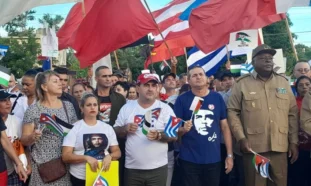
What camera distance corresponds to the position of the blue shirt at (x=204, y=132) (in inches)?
237

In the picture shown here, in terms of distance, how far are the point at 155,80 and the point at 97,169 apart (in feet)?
4.48

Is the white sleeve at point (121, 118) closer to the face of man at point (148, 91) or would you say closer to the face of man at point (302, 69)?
the face of man at point (148, 91)

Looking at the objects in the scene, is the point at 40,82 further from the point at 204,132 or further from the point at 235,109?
the point at 235,109

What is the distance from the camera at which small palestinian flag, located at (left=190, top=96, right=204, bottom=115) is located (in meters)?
5.99

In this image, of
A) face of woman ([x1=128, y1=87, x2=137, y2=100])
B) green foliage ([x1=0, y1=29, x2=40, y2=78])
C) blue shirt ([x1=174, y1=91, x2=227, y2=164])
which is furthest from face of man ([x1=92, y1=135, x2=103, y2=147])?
green foliage ([x1=0, y1=29, x2=40, y2=78])

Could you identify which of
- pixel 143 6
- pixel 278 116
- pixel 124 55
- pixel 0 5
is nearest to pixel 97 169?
pixel 0 5

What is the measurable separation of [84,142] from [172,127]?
3.44ft

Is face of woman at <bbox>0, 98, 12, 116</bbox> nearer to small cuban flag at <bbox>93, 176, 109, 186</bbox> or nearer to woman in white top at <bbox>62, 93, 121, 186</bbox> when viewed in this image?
woman in white top at <bbox>62, 93, 121, 186</bbox>

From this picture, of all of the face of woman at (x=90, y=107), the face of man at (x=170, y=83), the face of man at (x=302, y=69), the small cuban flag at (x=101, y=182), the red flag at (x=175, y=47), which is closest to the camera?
the small cuban flag at (x=101, y=182)

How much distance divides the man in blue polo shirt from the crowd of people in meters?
0.01

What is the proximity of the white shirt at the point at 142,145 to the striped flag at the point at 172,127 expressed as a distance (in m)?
0.18

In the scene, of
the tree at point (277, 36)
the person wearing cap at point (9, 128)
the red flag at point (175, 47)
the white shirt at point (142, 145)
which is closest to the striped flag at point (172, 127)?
the white shirt at point (142, 145)

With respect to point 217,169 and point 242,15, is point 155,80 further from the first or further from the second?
point 242,15

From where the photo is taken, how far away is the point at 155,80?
19.6 ft
